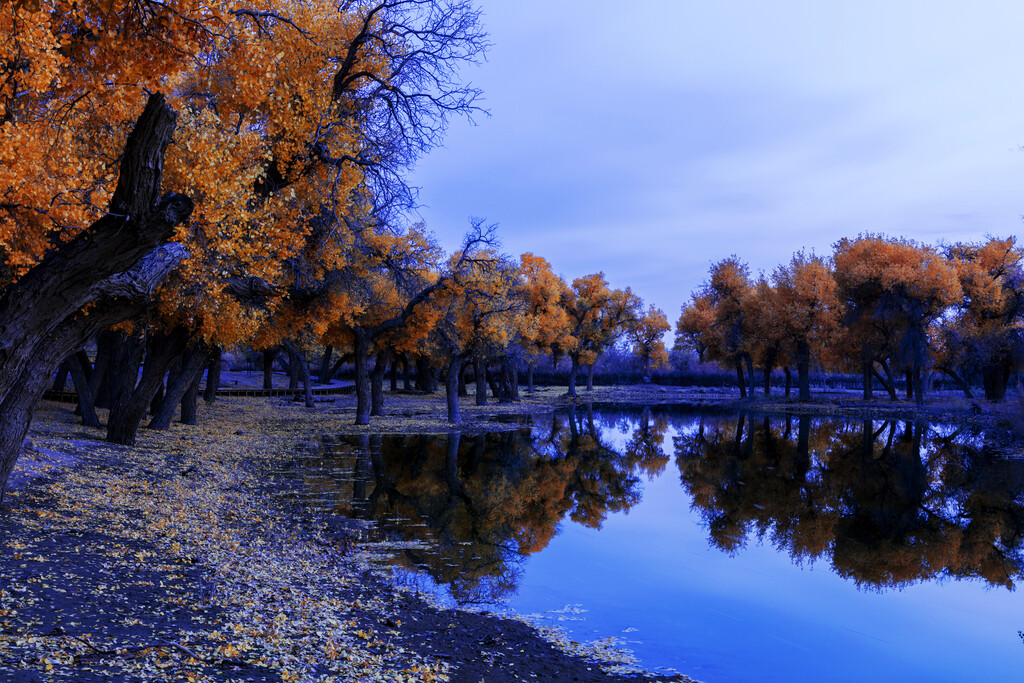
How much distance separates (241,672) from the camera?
5938 millimetres

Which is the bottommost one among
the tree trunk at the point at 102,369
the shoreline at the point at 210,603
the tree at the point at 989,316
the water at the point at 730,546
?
the water at the point at 730,546

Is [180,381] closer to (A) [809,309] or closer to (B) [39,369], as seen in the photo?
(B) [39,369]

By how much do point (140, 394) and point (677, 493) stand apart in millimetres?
17252

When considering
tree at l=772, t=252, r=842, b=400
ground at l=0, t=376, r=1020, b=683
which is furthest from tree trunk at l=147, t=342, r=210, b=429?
tree at l=772, t=252, r=842, b=400

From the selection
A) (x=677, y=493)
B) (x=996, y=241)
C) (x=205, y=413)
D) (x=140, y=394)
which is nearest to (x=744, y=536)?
(x=677, y=493)

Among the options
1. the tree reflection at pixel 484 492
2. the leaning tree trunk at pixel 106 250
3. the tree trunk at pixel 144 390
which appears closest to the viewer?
the leaning tree trunk at pixel 106 250

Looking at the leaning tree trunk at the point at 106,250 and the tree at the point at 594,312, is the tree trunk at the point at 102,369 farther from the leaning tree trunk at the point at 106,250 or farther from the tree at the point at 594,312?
the tree at the point at 594,312

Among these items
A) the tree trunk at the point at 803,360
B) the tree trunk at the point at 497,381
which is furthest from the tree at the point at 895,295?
the tree trunk at the point at 497,381

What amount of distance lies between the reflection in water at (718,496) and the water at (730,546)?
0.08m

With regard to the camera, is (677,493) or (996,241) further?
(996,241)

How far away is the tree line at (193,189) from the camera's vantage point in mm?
7930

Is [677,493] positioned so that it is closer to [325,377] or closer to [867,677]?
[867,677]

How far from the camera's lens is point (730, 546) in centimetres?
1475

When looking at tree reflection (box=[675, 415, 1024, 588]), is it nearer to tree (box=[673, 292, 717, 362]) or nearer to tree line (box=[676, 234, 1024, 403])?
tree line (box=[676, 234, 1024, 403])
